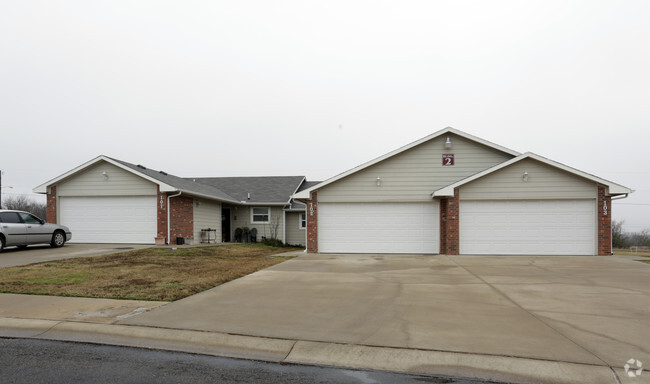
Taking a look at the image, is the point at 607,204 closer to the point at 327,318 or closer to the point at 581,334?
the point at 581,334

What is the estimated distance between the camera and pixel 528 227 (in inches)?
605

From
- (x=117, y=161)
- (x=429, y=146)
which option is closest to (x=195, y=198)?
(x=117, y=161)

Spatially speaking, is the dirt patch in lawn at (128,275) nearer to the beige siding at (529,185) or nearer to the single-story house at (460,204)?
the single-story house at (460,204)

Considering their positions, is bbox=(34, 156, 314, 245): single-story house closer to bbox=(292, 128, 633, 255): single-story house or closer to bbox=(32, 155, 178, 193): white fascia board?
bbox=(32, 155, 178, 193): white fascia board

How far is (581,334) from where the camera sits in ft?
16.9

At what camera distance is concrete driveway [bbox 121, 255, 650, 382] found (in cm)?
477

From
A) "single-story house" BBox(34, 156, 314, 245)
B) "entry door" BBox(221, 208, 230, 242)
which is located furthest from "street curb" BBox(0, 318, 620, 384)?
"entry door" BBox(221, 208, 230, 242)

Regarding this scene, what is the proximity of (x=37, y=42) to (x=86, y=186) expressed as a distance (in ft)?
22.2

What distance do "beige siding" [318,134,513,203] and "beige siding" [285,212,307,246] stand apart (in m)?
8.79

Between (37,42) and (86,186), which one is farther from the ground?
(37,42)

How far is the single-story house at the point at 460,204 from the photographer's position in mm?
15172

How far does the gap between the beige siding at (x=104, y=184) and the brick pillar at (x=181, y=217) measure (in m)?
1.20

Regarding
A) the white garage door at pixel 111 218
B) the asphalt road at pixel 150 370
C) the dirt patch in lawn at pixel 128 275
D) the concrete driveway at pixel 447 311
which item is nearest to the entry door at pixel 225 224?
the white garage door at pixel 111 218

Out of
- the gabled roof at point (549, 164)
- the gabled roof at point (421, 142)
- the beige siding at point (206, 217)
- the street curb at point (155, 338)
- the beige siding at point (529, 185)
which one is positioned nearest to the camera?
the street curb at point (155, 338)
